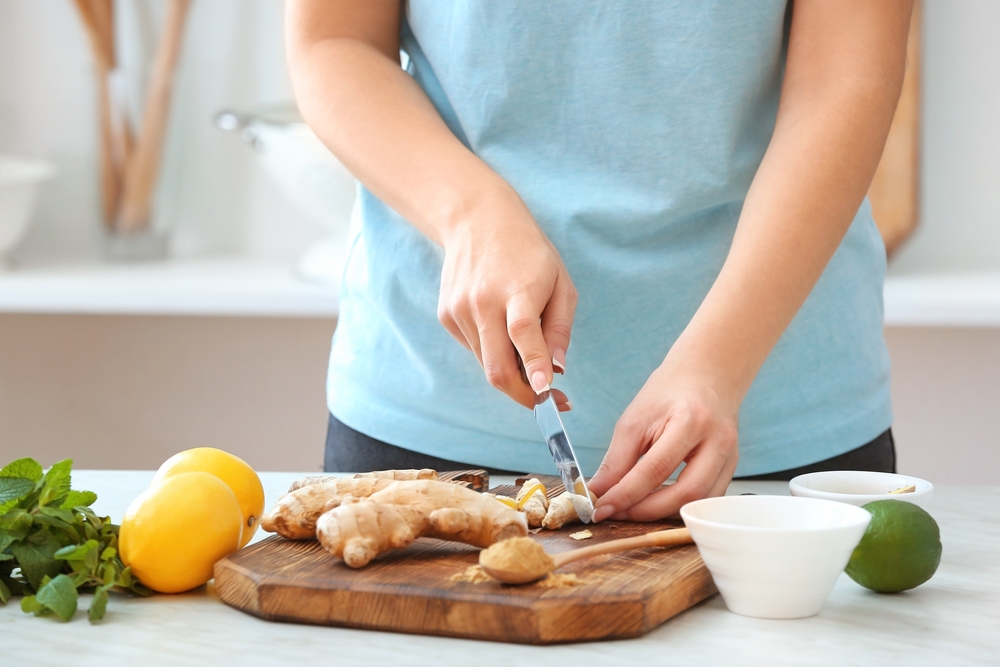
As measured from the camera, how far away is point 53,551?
0.62 m

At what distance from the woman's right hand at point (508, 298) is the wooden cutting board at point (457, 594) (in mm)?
146

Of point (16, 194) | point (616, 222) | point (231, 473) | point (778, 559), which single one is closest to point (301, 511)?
point (231, 473)

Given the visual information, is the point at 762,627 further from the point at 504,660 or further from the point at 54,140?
the point at 54,140

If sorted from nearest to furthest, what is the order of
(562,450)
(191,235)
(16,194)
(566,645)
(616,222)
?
(566,645), (562,450), (616,222), (16,194), (191,235)

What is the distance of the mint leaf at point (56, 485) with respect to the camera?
25.2 inches

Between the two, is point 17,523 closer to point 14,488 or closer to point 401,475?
point 14,488

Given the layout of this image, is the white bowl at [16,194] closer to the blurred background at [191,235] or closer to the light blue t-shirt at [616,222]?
the blurred background at [191,235]

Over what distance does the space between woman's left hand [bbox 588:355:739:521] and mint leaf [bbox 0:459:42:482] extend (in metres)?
0.36

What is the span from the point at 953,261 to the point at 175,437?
4.73 ft

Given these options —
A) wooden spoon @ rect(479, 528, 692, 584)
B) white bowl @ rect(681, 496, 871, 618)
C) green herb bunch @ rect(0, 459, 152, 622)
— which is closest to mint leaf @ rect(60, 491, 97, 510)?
green herb bunch @ rect(0, 459, 152, 622)

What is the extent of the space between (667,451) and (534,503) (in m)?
0.10

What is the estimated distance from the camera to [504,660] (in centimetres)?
A: 52

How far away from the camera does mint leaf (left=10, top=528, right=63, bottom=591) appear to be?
608 mm

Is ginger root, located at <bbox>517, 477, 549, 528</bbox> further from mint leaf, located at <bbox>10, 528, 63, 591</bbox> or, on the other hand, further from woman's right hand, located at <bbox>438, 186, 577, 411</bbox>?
mint leaf, located at <bbox>10, 528, 63, 591</bbox>
